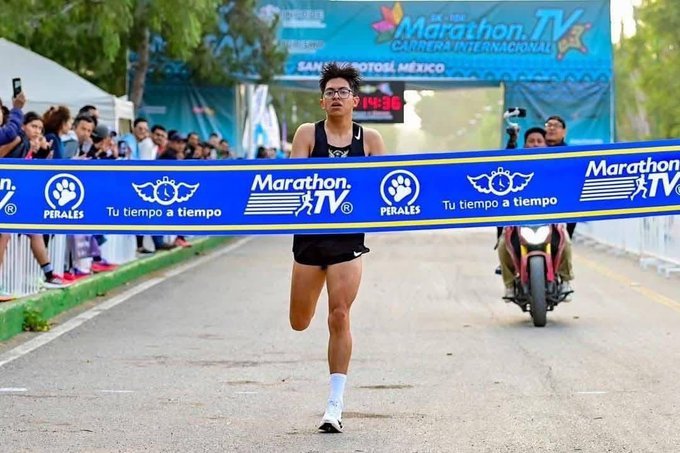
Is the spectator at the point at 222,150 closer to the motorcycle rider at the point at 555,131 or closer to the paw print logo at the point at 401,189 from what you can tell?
the motorcycle rider at the point at 555,131

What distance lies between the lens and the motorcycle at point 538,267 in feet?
45.6

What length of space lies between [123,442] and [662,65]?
48.0m

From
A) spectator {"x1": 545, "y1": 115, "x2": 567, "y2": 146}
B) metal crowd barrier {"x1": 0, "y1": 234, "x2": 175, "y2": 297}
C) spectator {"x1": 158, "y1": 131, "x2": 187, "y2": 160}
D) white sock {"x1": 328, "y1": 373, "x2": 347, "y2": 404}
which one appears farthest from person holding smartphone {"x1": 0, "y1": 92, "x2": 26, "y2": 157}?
spectator {"x1": 158, "y1": 131, "x2": 187, "y2": 160}

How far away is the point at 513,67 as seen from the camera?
36.6 metres

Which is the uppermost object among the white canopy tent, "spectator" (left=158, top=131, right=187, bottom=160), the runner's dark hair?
the white canopy tent

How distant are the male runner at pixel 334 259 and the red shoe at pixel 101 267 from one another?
9.38 meters

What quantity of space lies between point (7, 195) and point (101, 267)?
29.5ft

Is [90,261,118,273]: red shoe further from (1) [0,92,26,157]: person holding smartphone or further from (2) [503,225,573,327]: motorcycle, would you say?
(2) [503,225,573,327]: motorcycle

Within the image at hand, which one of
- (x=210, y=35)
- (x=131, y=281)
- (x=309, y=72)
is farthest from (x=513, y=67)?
(x=131, y=281)

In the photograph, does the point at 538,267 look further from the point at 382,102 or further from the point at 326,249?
the point at 382,102

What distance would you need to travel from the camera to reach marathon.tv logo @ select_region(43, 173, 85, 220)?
966 centimetres

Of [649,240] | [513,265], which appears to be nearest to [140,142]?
[649,240]

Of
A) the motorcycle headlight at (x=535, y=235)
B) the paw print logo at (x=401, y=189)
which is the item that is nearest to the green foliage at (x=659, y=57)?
the motorcycle headlight at (x=535, y=235)

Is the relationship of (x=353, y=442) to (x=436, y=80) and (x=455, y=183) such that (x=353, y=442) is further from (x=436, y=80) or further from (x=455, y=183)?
(x=436, y=80)
